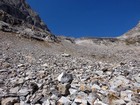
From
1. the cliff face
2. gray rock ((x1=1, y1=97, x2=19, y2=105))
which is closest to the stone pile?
gray rock ((x1=1, y1=97, x2=19, y2=105))

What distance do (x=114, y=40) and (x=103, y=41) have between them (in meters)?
3.96

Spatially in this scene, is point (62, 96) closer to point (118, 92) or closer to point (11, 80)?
point (118, 92)

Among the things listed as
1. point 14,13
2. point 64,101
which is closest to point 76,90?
point 64,101

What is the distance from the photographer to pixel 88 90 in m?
6.94

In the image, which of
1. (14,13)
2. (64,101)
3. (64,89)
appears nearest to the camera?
(64,101)

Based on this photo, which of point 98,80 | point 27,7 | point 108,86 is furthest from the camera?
point 27,7

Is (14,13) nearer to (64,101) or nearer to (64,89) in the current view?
(64,89)

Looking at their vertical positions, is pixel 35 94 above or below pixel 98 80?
below

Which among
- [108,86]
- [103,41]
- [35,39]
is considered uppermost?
[103,41]

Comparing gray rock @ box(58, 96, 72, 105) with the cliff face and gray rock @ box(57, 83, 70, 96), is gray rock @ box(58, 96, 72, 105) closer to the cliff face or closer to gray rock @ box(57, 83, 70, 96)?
gray rock @ box(57, 83, 70, 96)

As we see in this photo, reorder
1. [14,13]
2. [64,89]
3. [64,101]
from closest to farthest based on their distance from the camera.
A: 1. [64,101]
2. [64,89]
3. [14,13]

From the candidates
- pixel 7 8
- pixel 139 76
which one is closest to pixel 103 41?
pixel 7 8

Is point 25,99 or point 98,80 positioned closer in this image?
point 25,99

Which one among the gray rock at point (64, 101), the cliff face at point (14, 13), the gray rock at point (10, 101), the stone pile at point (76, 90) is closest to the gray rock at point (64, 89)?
the stone pile at point (76, 90)
